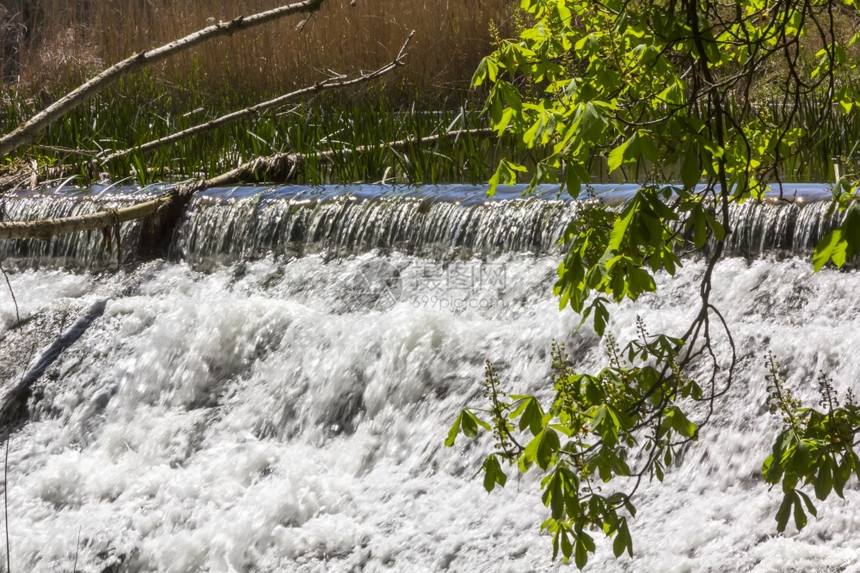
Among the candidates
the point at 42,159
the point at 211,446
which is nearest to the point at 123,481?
the point at 211,446

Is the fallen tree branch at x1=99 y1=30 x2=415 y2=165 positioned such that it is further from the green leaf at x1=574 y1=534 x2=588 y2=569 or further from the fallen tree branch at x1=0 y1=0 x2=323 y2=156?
the green leaf at x1=574 y1=534 x2=588 y2=569

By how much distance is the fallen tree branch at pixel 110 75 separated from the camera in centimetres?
406

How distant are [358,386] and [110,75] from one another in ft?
5.65

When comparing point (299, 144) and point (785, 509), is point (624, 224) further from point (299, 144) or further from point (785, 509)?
point (299, 144)

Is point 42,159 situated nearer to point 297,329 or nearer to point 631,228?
point 297,329

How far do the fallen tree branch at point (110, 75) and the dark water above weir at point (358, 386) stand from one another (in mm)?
1369

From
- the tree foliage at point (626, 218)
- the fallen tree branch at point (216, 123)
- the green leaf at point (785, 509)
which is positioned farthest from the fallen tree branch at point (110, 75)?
the green leaf at point (785, 509)

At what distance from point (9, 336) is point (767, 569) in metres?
4.53

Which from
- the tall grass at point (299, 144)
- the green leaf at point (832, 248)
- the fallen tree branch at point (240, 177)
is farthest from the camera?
the tall grass at point (299, 144)

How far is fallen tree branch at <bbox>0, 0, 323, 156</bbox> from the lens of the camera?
13.3 ft

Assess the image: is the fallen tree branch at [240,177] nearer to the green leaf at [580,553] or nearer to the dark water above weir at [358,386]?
the dark water above weir at [358,386]

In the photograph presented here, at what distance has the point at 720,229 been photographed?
148cm

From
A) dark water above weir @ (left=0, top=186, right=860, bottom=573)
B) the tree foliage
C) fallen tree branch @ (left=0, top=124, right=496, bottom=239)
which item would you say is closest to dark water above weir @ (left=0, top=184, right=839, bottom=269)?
dark water above weir @ (left=0, top=186, right=860, bottom=573)

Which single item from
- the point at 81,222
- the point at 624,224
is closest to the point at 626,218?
the point at 624,224
